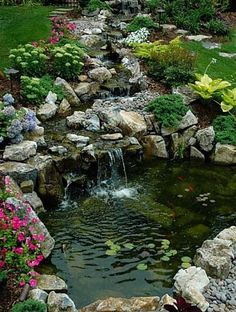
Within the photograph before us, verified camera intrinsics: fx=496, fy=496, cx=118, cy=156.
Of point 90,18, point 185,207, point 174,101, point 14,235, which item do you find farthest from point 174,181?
point 90,18

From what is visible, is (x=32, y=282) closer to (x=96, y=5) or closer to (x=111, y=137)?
(x=111, y=137)

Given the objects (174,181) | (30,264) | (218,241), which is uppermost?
(30,264)

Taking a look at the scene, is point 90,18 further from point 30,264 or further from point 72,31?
point 30,264

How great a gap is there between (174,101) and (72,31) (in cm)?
506

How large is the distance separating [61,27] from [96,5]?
10.4 feet

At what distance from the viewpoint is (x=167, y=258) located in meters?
6.96

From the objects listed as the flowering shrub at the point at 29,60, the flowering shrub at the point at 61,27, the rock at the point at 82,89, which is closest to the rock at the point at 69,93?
the rock at the point at 82,89

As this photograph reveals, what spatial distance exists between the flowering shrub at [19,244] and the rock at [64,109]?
402 cm

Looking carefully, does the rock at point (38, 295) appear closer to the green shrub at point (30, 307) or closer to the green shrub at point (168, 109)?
the green shrub at point (30, 307)

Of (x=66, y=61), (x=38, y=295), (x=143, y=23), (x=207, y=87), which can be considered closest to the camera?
(x=38, y=295)

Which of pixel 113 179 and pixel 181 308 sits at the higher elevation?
pixel 181 308

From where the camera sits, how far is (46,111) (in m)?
9.91

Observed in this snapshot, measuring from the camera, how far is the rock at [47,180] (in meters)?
8.16

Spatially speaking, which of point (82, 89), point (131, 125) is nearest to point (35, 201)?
point (131, 125)
